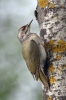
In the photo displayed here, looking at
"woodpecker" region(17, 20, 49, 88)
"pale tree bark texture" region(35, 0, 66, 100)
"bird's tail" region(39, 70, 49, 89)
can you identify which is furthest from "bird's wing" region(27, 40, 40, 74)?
"pale tree bark texture" region(35, 0, 66, 100)

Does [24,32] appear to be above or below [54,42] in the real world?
below

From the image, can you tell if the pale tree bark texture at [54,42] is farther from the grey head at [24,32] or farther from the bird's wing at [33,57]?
the grey head at [24,32]

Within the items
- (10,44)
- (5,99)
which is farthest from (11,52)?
(5,99)

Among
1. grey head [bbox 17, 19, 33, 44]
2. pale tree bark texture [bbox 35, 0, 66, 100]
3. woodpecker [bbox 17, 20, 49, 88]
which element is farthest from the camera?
grey head [bbox 17, 19, 33, 44]

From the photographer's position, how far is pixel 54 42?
241 inches

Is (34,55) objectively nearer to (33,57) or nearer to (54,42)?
(33,57)

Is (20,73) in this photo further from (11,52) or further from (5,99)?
(5,99)

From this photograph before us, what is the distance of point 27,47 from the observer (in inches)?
269

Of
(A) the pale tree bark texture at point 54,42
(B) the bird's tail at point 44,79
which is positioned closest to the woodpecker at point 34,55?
(B) the bird's tail at point 44,79

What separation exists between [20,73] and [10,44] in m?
0.88

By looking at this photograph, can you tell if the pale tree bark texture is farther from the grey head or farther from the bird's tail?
the grey head

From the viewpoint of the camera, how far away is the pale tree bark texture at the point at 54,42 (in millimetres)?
5934

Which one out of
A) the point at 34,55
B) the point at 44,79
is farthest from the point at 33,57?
the point at 44,79

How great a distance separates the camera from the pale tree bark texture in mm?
5934
